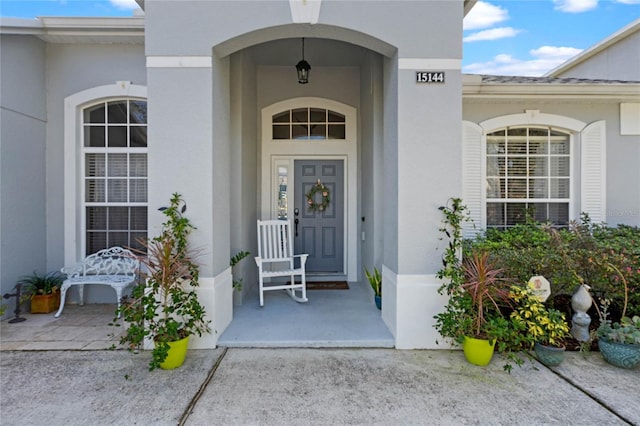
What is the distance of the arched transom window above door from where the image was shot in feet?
18.4

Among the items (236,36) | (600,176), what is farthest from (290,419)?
(600,176)

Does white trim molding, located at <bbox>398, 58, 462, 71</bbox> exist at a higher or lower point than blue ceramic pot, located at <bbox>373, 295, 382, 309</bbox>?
higher

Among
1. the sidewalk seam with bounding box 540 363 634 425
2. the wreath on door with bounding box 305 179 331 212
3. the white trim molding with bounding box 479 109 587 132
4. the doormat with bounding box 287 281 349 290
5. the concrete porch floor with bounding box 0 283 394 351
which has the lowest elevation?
the sidewalk seam with bounding box 540 363 634 425

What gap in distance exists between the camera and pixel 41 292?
421 centimetres

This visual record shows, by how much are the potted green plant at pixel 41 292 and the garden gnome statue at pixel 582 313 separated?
5.78 m

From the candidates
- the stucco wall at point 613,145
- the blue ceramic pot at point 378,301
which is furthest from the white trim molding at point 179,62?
the stucco wall at point 613,145

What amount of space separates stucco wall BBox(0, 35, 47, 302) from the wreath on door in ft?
11.8

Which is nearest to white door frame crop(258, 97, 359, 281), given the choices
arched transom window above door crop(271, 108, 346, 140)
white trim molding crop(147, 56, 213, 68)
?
arched transom window above door crop(271, 108, 346, 140)

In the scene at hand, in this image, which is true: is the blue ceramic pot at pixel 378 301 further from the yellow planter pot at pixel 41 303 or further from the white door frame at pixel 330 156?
the yellow planter pot at pixel 41 303

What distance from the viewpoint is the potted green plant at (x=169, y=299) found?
2760 millimetres

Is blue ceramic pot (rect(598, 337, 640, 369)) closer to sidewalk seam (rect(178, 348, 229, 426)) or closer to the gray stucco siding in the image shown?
sidewalk seam (rect(178, 348, 229, 426))

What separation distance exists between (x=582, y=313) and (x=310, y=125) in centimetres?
425

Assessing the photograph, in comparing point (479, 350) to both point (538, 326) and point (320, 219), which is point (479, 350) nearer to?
point (538, 326)

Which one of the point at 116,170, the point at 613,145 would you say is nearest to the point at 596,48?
the point at 613,145
